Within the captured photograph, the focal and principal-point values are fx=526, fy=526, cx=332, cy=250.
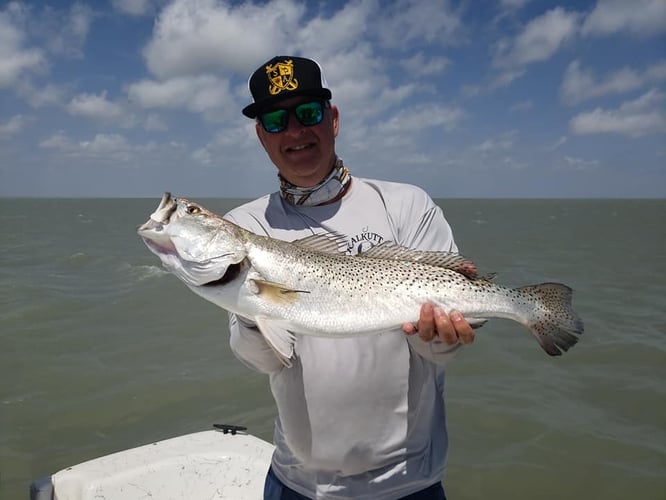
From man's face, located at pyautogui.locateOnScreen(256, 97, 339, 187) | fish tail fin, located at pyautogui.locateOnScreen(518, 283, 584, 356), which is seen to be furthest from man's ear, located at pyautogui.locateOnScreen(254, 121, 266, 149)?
fish tail fin, located at pyautogui.locateOnScreen(518, 283, 584, 356)

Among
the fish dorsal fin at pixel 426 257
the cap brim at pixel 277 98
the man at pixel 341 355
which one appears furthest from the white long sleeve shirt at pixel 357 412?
the cap brim at pixel 277 98

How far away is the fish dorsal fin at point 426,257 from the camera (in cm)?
352

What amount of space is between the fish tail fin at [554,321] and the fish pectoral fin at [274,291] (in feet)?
5.39

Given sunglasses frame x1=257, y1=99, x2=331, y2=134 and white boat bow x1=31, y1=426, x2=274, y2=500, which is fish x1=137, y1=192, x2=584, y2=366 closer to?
sunglasses frame x1=257, y1=99, x2=331, y2=134

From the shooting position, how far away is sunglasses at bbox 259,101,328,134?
11.8 feet

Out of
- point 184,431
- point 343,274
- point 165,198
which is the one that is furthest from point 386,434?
point 184,431

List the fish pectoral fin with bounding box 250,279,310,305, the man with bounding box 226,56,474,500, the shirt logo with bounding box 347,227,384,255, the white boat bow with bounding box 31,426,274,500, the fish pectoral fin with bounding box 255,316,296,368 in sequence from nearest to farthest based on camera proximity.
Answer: the fish pectoral fin with bounding box 255,316,296,368 < the man with bounding box 226,56,474,500 < the fish pectoral fin with bounding box 250,279,310,305 < the shirt logo with bounding box 347,227,384,255 < the white boat bow with bounding box 31,426,274,500

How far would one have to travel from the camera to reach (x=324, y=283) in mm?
3518

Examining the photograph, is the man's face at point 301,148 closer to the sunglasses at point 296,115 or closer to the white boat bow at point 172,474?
the sunglasses at point 296,115

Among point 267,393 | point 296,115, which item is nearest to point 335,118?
point 296,115

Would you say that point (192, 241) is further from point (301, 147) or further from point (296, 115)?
point (296, 115)

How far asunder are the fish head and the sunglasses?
0.75m

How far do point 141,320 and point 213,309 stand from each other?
242cm

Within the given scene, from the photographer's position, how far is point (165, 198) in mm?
3508
